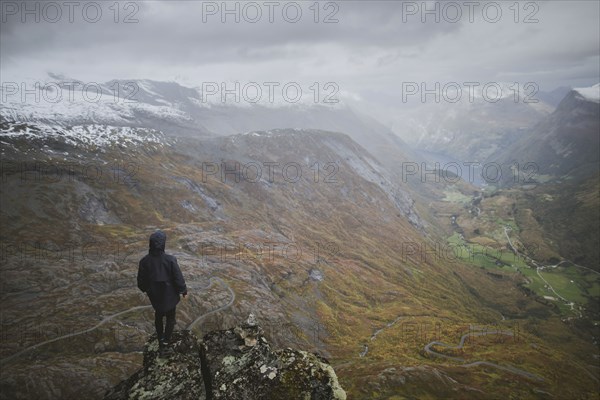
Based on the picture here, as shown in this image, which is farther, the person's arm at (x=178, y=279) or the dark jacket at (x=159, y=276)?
the person's arm at (x=178, y=279)

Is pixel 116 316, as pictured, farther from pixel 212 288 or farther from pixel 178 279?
pixel 178 279

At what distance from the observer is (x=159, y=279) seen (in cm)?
1251

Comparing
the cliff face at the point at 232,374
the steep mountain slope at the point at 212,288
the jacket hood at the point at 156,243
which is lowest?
the steep mountain slope at the point at 212,288

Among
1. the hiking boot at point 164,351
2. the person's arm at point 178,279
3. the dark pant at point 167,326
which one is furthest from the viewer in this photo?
the person's arm at point 178,279

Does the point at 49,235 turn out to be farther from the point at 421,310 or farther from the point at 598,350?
the point at 598,350

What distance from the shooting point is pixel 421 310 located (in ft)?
447

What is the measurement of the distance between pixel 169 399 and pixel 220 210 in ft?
497

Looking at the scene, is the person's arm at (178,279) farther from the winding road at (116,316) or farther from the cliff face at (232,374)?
the winding road at (116,316)

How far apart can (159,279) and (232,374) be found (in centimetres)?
480

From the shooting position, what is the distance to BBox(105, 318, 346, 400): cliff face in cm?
928

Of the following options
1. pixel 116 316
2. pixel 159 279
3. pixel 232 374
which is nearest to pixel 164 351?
pixel 159 279

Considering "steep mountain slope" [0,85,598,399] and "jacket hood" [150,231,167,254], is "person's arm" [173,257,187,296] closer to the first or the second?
"jacket hood" [150,231,167,254]

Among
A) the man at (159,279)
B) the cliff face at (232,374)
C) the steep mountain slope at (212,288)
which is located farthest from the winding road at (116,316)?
the cliff face at (232,374)

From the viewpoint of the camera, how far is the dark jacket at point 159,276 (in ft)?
41.1
